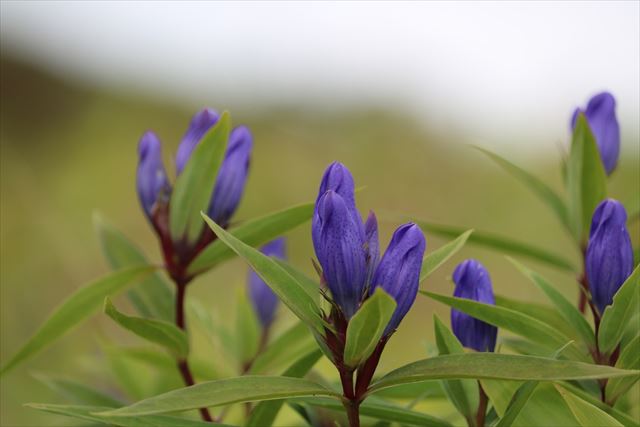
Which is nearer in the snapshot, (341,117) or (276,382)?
(276,382)

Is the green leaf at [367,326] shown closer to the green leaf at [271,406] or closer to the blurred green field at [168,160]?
the green leaf at [271,406]

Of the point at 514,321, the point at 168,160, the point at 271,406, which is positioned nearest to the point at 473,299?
the point at 514,321

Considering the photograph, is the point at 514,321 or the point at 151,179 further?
the point at 151,179

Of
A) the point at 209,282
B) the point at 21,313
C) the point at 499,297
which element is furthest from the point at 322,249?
the point at 209,282

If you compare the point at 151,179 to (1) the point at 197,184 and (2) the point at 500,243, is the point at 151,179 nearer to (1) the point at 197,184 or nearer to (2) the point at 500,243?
(1) the point at 197,184

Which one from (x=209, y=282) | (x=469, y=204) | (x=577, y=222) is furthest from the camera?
(x=469, y=204)

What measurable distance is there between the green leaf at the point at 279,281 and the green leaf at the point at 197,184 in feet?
0.53

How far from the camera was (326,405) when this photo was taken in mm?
430

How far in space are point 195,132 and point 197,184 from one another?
0.05 m

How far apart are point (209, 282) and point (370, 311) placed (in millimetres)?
2204

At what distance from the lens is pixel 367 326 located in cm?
37

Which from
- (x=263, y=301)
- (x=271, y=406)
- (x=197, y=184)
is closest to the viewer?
(x=271, y=406)

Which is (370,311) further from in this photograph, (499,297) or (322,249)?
(499,297)

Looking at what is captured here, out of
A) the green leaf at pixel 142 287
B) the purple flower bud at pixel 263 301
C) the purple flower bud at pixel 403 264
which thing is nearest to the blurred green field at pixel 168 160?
the purple flower bud at pixel 263 301
